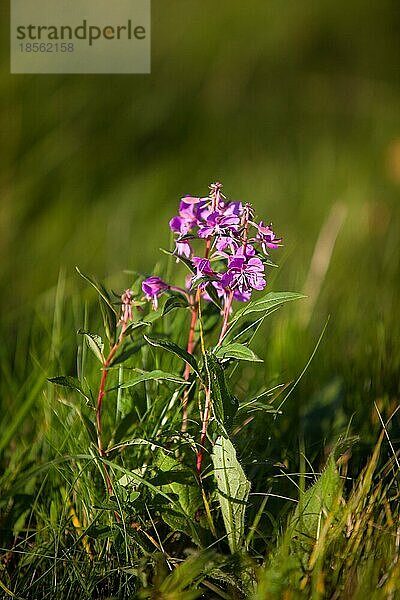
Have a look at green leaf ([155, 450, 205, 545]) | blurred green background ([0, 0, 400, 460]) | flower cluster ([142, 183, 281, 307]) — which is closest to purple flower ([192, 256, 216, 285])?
flower cluster ([142, 183, 281, 307])

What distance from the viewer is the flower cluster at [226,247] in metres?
0.99

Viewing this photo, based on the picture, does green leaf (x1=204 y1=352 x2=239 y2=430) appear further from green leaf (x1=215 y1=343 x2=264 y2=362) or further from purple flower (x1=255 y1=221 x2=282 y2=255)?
purple flower (x1=255 y1=221 x2=282 y2=255)

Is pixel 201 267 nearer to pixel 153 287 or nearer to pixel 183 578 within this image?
pixel 153 287

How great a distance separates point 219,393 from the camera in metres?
0.96

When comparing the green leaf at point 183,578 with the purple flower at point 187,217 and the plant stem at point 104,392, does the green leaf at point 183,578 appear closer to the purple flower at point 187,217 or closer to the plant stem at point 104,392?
the plant stem at point 104,392

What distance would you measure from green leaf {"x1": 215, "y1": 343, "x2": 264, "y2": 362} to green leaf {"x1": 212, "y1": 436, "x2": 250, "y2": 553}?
10 centimetres

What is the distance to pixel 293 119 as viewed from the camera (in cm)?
310

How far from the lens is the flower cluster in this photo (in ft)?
3.23

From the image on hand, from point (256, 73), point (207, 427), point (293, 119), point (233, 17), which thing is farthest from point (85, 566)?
point (233, 17)

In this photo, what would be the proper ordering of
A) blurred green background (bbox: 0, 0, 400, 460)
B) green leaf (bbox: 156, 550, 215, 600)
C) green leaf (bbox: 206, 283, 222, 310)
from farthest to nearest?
1. blurred green background (bbox: 0, 0, 400, 460)
2. green leaf (bbox: 206, 283, 222, 310)
3. green leaf (bbox: 156, 550, 215, 600)

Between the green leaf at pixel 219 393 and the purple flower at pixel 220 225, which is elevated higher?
the purple flower at pixel 220 225

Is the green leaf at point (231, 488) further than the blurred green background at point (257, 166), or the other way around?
the blurred green background at point (257, 166)

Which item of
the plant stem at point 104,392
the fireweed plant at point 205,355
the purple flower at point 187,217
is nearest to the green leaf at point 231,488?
the fireweed plant at point 205,355

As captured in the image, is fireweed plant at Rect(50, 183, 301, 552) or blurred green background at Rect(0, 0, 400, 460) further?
blurred green background at Rect(0, 0, 400, 460)
